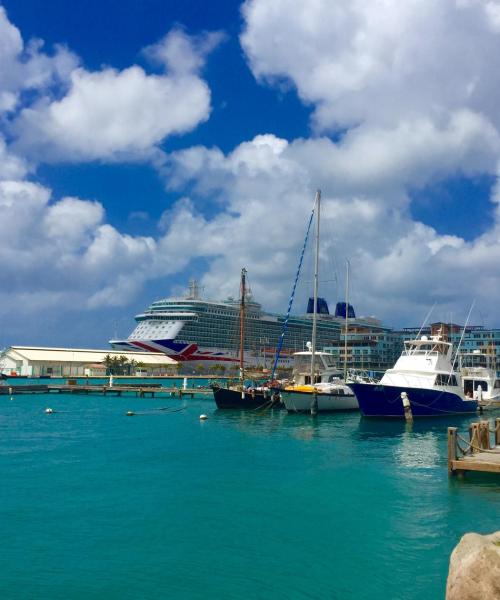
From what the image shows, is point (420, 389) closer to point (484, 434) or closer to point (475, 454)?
point (484, 434)

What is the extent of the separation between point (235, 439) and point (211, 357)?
301 ft

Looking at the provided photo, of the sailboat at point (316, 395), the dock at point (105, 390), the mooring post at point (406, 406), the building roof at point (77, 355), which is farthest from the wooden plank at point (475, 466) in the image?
the building roof at point (77, 355)

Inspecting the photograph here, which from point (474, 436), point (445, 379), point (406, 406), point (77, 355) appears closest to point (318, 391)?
point (406, 406)

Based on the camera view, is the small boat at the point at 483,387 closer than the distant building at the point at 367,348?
Yes

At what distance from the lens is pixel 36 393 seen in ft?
229

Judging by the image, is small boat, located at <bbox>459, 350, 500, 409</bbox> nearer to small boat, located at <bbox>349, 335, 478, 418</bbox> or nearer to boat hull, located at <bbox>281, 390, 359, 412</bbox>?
small boat, located at <bbox>349, 335, 478, 418</bbox>

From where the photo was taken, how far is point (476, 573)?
762cm

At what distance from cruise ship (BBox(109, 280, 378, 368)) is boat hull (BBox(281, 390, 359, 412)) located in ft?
224

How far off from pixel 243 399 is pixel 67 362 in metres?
71.9

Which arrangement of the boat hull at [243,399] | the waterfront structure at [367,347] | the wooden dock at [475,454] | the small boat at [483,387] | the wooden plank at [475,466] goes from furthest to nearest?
1. the waterfront structure at [367,347]
2. the small boat at [483,387]
3. the boat hull at [243,399]
4. the wooden dock at [475,454]
5. the wooden plank at [475,466]

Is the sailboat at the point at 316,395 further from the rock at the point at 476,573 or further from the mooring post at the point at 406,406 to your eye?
the rock at the point at 476,573

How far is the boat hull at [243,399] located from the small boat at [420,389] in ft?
36.5

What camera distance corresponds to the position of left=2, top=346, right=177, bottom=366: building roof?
110m

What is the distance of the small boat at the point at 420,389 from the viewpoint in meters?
39.8
